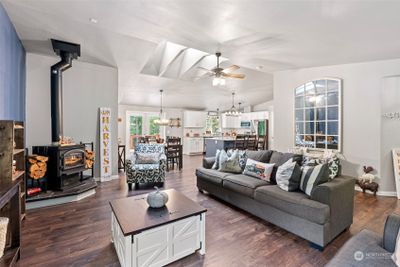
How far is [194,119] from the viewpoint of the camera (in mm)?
9961

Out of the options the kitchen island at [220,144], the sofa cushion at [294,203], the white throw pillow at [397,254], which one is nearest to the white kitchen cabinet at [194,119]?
the kitchen island at [220,144]

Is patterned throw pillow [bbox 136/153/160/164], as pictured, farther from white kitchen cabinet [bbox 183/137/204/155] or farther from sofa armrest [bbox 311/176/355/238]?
white kitchen cabinet [bbox 183/137/204/155]

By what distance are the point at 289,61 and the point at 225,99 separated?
5.20m

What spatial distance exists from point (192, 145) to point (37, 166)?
687 centimetres

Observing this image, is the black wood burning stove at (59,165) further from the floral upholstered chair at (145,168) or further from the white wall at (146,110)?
the white wall at (146,110)

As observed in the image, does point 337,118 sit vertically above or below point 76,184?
above

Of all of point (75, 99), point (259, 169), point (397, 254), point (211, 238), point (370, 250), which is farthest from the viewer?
point (75, 99)

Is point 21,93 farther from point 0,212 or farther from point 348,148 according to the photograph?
point 348,148

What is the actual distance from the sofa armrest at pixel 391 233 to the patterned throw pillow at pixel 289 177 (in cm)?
116

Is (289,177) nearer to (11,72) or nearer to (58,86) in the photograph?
(11,72)

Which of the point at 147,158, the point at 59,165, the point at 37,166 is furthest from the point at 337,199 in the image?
the point at 37,166

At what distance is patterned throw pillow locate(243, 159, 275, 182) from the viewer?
3.19m

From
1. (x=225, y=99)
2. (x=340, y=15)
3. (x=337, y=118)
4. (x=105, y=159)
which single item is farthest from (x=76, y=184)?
(x=225, y=99)

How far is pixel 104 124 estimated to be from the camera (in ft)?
15.9
